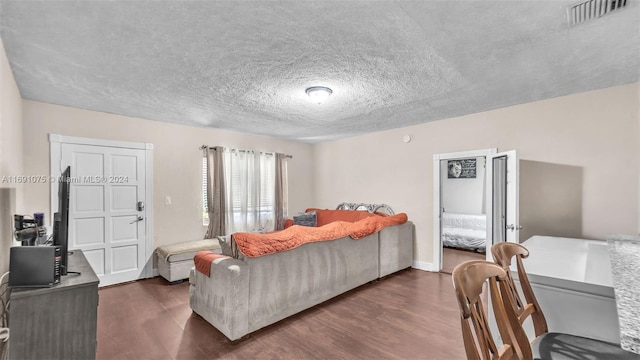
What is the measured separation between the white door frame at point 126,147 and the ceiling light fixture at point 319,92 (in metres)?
2.86

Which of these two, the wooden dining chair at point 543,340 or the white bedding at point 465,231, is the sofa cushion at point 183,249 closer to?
the wooden dining chair at point 543,340

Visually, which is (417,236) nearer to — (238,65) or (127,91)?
(238,65)

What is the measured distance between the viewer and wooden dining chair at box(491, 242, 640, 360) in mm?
1148

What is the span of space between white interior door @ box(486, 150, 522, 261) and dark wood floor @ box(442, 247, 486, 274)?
3.93ft

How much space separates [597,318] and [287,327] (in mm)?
2313

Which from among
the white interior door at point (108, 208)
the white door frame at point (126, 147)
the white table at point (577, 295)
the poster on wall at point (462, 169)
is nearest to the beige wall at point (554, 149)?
the white table at point (577, 295)

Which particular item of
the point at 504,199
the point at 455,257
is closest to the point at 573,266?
the point at 504,199

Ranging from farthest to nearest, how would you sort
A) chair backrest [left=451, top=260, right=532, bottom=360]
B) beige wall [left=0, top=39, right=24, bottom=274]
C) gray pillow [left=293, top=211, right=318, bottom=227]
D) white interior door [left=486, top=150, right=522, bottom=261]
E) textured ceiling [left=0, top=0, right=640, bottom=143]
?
gray pillow [left=293, top=211, right=318, bottom=227] → white interior door [left=486, top=150, right=522, bottom=261] → beige wall [left=0, top=39, right=24, bottom=274] → textured ceiling [left=0, top=0, right=640, bottom=143] → chair backrest [left=451, top=260, right=532, bottom=360]

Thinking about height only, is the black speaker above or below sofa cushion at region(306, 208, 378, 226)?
above

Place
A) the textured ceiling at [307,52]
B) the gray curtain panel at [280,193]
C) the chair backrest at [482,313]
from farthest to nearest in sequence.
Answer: the gray curtain panel at [280,193] < the textured ceiling at [307,52] < the chair backrest at [482,313]

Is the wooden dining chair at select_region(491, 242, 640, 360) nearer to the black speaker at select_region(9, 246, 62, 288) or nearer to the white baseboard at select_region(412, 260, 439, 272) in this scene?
the black speaker at select_region(9, 246, 62, 288)

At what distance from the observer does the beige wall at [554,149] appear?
2961mm

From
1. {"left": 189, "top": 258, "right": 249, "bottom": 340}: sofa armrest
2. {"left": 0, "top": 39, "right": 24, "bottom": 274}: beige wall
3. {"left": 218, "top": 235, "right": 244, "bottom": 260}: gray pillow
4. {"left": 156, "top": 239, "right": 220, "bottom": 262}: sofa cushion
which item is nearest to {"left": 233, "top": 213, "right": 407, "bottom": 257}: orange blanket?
{"left": 218, "top": 235, "right": 244, "bottom": 260}: gray pillow

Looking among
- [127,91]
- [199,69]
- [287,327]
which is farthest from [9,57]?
[287,327]
